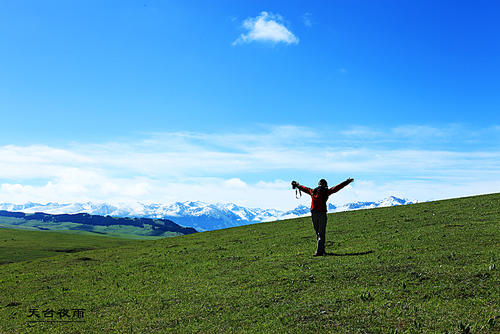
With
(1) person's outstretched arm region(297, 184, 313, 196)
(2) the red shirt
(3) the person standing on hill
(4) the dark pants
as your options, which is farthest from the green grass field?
(1) person's outstretched arm region(297, 184, 313, 196)

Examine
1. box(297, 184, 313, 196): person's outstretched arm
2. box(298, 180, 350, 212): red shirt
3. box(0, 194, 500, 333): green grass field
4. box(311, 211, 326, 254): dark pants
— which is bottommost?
box(0, 194, 500, 333): green grass field

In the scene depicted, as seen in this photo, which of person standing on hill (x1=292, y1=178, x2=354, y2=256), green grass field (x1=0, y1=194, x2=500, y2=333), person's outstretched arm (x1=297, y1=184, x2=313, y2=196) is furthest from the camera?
person's outstretched arm (x1=297, y1=184, x2=313, y2=196)

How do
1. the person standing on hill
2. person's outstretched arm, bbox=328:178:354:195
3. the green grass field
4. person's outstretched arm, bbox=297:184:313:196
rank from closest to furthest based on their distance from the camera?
1. the green grass field
2. person's outstretched arm, bbox=328:178:354:195
3. the person standing on hill
4. person's outstretched arm, bbox=297:184:313:196

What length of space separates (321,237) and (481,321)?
11298 mm

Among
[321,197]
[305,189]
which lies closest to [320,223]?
[321,197]

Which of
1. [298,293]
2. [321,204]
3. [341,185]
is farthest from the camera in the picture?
[321,204]

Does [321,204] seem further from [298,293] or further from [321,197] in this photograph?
[298,293]

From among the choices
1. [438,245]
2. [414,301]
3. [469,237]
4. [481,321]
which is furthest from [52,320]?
[469,237]

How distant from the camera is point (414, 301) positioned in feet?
38.0

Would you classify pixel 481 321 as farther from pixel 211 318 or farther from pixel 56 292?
pixel 56 292

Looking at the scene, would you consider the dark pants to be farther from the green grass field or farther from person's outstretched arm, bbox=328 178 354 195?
person's outstretched arm, bbox=328 178 354 195

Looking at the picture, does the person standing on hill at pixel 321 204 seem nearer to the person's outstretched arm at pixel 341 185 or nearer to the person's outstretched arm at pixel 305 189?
the person's outstretched arm at pixel 341 185

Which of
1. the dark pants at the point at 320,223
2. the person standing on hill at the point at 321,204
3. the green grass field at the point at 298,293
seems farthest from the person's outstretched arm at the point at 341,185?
the green grass field at the point at 298,293

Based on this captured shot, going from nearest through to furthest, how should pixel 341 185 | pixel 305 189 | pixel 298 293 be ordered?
1. pixel 298 293
2. pixel 341 185
3. pixel 305 189
